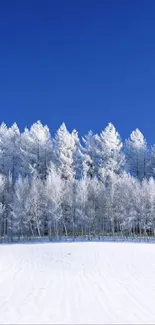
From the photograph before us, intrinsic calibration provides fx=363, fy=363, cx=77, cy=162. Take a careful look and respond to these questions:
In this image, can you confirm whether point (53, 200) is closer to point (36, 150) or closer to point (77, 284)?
point (36, 150)

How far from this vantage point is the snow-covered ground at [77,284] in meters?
10.2

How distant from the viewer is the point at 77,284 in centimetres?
1698

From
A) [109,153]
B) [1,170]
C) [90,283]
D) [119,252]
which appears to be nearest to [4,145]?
[1,170]

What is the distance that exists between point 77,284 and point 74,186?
28028 mm

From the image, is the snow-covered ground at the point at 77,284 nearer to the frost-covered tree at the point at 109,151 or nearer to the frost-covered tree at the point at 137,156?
the frost-covered tree at the point at 109,151

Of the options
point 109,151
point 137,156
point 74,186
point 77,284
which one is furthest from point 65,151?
point 77,284

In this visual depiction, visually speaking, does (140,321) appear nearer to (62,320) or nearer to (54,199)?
(62,320)

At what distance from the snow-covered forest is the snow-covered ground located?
36.2 feet

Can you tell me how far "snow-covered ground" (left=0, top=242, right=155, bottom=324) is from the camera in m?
10.2

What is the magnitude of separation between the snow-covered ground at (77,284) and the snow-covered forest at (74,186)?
36.2 ft

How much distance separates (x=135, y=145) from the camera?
176ft

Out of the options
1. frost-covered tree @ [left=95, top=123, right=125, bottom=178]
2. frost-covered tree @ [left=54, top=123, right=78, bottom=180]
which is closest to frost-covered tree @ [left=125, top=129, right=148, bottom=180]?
frost-covered tree @ [left=95, top=123, right=125, bottom=178]

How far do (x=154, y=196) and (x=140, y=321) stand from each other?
33667mm

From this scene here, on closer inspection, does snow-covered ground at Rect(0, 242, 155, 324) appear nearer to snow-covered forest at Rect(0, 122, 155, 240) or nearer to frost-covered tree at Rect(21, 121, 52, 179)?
snow-covered forest at Rect(0, 122, 155, 240)
